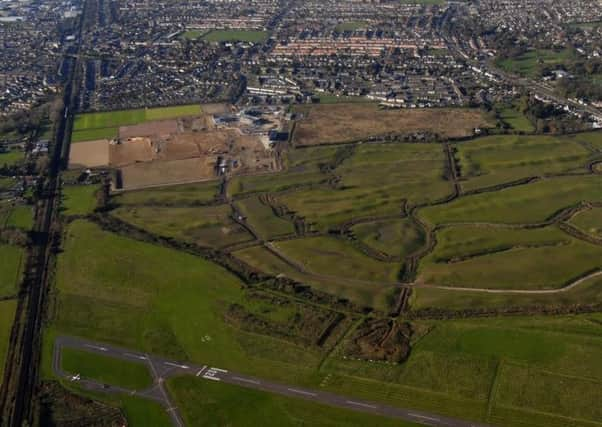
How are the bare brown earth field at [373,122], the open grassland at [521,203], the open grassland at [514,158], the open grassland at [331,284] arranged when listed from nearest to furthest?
the open grassland at [331,284]
the open grassland at [521,203]
the open grassland at [514,158]
the bare brown earth field at [373,122]

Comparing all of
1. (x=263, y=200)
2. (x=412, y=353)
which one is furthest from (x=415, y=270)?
(x=263, y=200)

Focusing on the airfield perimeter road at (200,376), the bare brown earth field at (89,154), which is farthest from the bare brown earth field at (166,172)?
the airfield perimeter road at (200,376)

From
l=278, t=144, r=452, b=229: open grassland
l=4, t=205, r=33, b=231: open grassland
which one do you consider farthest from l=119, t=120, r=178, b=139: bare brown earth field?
l=278, t=144, r=452, b=229: open grassland

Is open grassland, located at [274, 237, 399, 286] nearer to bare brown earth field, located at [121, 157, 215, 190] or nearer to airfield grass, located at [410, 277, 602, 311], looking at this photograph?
airfield grass, located at [410, 277, 602, 311]

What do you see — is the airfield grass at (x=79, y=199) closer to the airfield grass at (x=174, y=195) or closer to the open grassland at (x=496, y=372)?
the airfield grass at (x=174, y=195)

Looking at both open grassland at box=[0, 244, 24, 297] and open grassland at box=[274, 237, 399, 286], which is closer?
open grassland at box=[274, 237, 399, 286]

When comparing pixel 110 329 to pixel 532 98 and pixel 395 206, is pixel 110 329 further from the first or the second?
pixel 532 98
